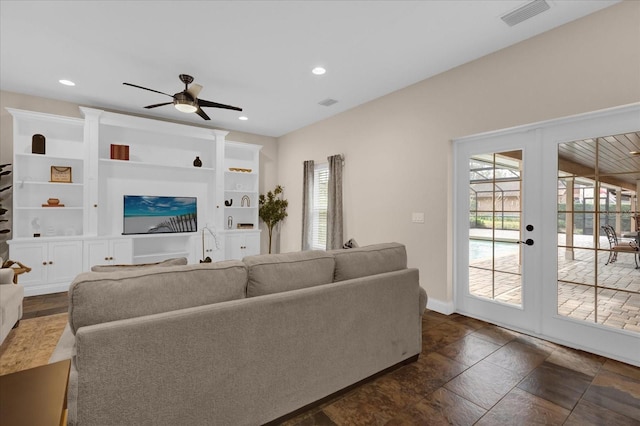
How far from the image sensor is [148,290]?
1475 millimetres

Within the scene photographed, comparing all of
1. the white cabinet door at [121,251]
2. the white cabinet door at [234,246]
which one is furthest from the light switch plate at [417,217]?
the white cabinet door at [121,251]

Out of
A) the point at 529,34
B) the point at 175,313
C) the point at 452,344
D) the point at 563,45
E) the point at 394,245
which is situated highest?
the point at 529,34

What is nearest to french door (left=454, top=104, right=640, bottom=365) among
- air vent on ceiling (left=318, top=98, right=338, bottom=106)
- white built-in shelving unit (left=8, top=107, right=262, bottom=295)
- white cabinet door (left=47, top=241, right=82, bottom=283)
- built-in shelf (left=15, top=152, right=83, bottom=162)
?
air vent on ceiling (left=318, top=98, right=338, bottom=106)

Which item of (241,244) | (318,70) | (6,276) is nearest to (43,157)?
(6,276)

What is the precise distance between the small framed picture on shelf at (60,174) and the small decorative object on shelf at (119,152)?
65cm

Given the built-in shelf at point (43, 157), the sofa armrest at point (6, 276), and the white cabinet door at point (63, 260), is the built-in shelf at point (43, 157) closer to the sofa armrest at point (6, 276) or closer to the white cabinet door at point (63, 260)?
the white cabinet door at point (63, 260)

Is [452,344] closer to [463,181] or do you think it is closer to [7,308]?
[463,181]

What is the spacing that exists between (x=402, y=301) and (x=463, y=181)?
2049mm

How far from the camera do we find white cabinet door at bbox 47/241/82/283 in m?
4.46

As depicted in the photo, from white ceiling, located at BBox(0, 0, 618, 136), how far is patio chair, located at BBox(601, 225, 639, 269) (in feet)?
6.24

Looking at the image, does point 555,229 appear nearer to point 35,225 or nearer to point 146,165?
point 146,165

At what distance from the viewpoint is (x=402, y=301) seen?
2.38 meters

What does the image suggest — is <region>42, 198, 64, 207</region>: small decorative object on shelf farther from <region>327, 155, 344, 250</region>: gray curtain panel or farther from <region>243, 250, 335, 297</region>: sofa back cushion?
<region>243, 250, 335, 297</region>: sofa back cushion

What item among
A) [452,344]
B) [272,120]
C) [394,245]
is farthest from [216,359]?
[272,120]
